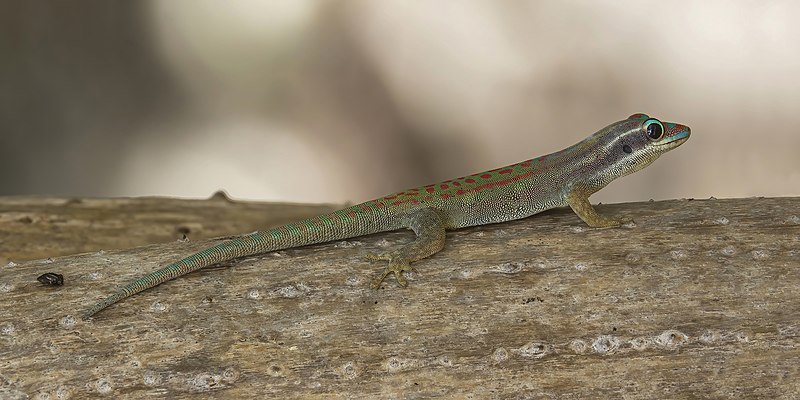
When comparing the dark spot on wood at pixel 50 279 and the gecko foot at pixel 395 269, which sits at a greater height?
the gecko foot at pixel 395 269

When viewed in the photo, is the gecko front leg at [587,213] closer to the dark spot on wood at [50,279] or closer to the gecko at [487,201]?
the gecko at [487,201]

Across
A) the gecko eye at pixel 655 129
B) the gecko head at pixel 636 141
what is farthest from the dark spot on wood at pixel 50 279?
the gecko eye at pixel 655 129

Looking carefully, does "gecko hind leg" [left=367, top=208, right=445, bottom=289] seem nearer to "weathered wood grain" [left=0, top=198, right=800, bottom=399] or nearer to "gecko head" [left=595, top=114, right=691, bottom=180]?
"weathered wood grain" [left=0, top=198, right=800, bottom=399]

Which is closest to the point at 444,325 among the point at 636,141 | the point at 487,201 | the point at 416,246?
the point at 416,246

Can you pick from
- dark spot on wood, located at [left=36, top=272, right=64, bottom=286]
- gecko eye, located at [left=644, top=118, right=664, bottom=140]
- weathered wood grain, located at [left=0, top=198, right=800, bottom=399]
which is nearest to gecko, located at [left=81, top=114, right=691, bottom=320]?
gecko eye, located at [left=644, top=118, right=664, bottom=140]

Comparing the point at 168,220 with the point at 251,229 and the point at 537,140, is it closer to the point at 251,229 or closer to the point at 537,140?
the point at 251,229

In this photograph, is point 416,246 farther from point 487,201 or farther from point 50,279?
point 50,279
